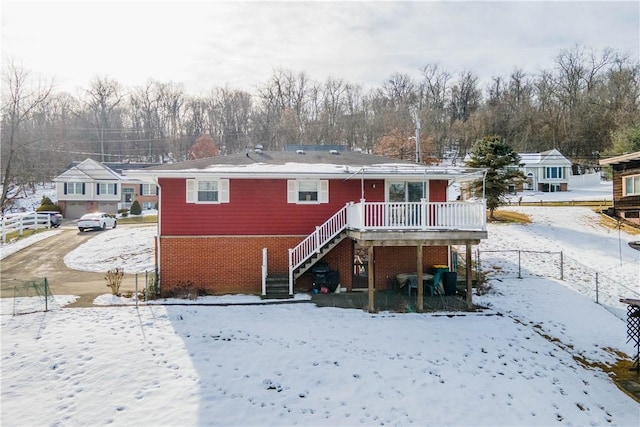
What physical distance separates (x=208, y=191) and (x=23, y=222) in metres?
21.6

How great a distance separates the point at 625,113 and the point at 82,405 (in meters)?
61.5

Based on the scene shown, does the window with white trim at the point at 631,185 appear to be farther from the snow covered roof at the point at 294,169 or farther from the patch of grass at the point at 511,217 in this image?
the snow covered roof at the point at 294,169

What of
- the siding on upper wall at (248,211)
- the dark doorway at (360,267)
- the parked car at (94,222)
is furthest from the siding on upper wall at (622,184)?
the parked car at (94,222)

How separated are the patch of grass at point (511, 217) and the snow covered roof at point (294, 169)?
11979 mm

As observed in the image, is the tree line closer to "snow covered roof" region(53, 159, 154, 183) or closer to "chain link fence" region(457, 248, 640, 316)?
"snow covered roof" region(53, 159, 154, 183)

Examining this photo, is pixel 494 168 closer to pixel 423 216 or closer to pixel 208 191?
pixel 423 216

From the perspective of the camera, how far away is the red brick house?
573 inches

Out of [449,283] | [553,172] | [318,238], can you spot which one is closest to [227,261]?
[318,238]

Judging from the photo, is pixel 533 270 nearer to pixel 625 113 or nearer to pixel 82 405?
pixel 82 405

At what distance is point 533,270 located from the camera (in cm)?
1780

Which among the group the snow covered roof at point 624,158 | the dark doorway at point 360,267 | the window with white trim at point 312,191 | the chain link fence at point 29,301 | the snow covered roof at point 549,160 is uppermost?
the snow covered roof at point 549,160

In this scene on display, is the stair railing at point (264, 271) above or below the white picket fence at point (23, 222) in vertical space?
below

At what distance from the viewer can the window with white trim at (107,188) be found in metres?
40.8

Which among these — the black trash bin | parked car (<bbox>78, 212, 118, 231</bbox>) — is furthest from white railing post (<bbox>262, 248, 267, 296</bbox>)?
parked car (<bbox>78, 212, 118, 231</bbox>)
